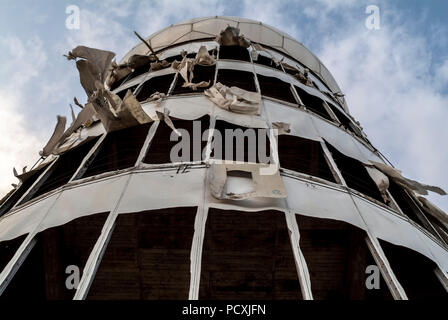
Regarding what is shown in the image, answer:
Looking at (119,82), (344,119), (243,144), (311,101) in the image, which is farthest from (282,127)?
(119,82)

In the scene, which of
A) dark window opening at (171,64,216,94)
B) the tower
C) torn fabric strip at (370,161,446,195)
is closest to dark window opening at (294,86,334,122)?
the tower

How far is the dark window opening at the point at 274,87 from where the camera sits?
1416 centimetres

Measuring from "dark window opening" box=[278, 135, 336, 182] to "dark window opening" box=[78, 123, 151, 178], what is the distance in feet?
11.8

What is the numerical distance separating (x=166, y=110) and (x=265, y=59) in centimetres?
768

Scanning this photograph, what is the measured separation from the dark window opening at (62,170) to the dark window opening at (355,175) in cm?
615

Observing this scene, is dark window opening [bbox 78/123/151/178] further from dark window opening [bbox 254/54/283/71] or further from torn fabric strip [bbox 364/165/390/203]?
dark window opening [bbox 254/54/283/71]

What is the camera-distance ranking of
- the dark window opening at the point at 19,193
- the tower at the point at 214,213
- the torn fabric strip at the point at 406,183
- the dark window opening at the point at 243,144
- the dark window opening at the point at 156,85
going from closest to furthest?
1. the tower at the point at 214,213
2. the dark window opening at the point at 243,144
3. the dark window opening at the point at 19,193
4. the torn fabric strip at the point at 406,183
5. the dark window opening at the point at 156,85

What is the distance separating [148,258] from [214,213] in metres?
1.77

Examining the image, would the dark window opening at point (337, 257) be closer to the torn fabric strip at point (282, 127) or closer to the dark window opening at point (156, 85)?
the torn fabric strip at point (282, 127)

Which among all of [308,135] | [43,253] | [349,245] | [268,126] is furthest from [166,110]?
[349,245]

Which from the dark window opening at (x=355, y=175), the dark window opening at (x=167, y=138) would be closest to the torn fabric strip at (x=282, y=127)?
the dark window opening at (x=355, y=175)

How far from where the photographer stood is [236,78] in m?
14.5

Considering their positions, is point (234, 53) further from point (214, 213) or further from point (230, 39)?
point (214, 213)
